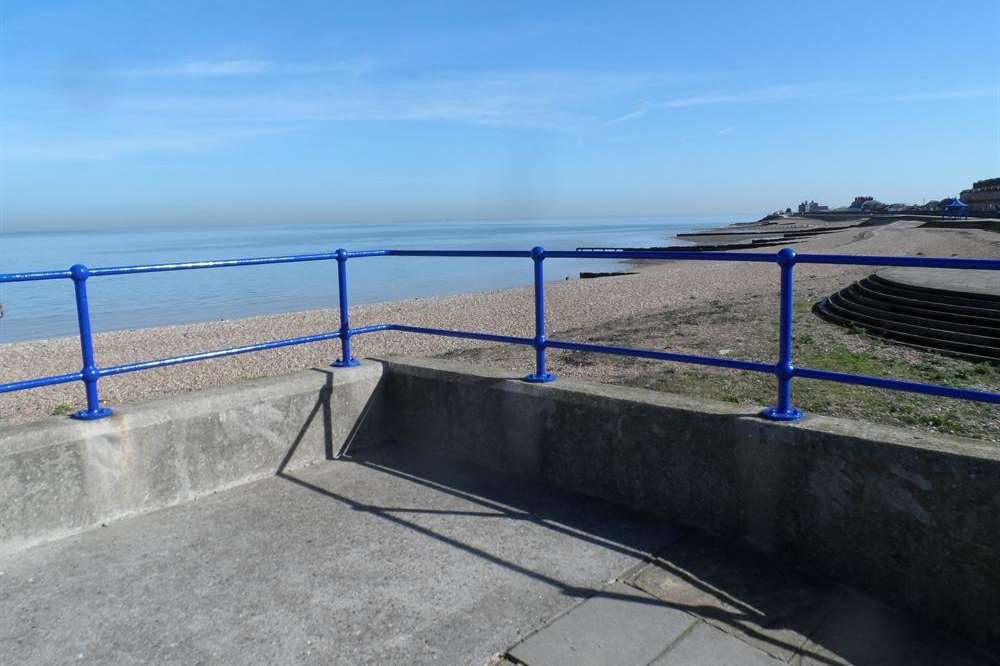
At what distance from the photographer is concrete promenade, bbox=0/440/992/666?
2725mm

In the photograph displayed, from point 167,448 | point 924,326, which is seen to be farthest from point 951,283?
point 167,448

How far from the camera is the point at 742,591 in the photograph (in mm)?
3145

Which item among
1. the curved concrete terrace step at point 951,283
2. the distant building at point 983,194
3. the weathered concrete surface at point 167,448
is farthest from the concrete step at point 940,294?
the distant building at point 983,194

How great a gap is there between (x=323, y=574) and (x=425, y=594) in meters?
0.51

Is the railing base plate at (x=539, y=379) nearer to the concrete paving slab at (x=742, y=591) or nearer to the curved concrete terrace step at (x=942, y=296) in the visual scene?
the concrete paving slab at (x=742, y=591)

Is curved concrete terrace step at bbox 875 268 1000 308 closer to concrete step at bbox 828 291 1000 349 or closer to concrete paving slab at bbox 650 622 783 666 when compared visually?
concrete step at bbox 828 291 1000 349

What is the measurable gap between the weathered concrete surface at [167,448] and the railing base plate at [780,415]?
2704 mm

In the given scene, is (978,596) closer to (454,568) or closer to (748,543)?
(748,543)

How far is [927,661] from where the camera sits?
2.67 m

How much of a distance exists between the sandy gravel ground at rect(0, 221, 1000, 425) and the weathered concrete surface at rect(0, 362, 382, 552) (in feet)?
7.46

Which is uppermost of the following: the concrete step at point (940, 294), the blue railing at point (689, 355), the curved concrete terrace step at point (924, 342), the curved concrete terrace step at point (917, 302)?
the blue railing at point (689, 355)

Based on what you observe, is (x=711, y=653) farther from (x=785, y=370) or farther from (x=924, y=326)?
(x=924, y=326)

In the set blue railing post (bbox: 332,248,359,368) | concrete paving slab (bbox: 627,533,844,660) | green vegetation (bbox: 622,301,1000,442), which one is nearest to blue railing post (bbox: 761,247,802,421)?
concrete paving slab (bbox: 627,533,844,660)

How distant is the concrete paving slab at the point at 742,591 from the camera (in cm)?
286
